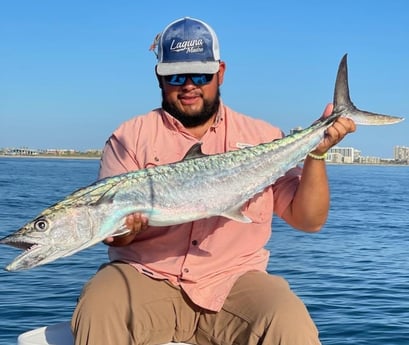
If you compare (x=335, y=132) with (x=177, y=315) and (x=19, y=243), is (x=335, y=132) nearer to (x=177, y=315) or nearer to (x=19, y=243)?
(x=177, y=315)

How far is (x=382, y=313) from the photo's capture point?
8.63 meters

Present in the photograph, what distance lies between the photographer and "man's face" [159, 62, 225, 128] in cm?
422

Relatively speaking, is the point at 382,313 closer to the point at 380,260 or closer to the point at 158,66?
the point at 380,260

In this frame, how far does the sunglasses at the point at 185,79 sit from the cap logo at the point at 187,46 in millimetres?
146

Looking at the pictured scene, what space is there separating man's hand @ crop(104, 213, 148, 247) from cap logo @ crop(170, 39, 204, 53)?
1.09 metres

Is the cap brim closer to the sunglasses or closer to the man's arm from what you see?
the sunglasses

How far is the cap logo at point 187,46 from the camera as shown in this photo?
4.17 m

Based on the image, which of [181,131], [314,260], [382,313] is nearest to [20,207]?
[314,260]

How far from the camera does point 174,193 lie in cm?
374

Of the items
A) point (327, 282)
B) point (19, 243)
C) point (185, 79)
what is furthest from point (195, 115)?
point (327, 282)

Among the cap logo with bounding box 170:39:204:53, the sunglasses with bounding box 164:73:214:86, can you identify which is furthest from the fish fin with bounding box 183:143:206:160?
the cap logo with bounding box 170:39:204:53

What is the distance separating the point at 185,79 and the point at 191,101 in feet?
0.47

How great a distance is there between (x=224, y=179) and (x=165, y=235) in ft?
1.59

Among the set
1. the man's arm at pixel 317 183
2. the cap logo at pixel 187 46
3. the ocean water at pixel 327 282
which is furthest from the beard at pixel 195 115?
the ocean water at pixel 327 282
